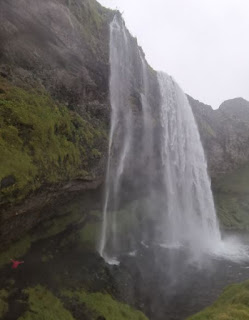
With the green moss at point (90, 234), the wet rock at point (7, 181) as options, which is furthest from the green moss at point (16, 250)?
the green moss at point (90, 234)

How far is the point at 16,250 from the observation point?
14.3 metres

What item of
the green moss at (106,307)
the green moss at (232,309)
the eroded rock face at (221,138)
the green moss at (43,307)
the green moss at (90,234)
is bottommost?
the green moss at (106,307)

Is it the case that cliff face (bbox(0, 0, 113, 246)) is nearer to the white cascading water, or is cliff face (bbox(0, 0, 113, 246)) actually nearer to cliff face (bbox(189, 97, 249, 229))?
the white cascading water

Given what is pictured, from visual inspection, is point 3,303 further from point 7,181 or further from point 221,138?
point 221,138

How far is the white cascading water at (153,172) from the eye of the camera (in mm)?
24078

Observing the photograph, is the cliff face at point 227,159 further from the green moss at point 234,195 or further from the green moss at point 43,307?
the green moss at point 43,307

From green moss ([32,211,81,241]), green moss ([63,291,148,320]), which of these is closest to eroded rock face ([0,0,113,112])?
green moss ([32,211,81,241])

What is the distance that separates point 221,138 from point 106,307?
32521 mm

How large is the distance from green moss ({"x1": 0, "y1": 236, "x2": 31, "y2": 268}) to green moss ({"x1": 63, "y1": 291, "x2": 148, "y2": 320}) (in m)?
2.78

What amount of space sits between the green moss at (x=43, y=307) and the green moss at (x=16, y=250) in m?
1.82

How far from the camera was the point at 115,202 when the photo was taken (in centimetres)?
2444

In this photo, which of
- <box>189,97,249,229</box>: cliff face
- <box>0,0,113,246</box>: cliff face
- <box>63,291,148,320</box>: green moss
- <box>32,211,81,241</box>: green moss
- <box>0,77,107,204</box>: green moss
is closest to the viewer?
<box>0,77,107,204</box>: green moss

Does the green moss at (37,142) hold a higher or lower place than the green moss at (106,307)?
higher

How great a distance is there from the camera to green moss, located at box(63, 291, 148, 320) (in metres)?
13.4
